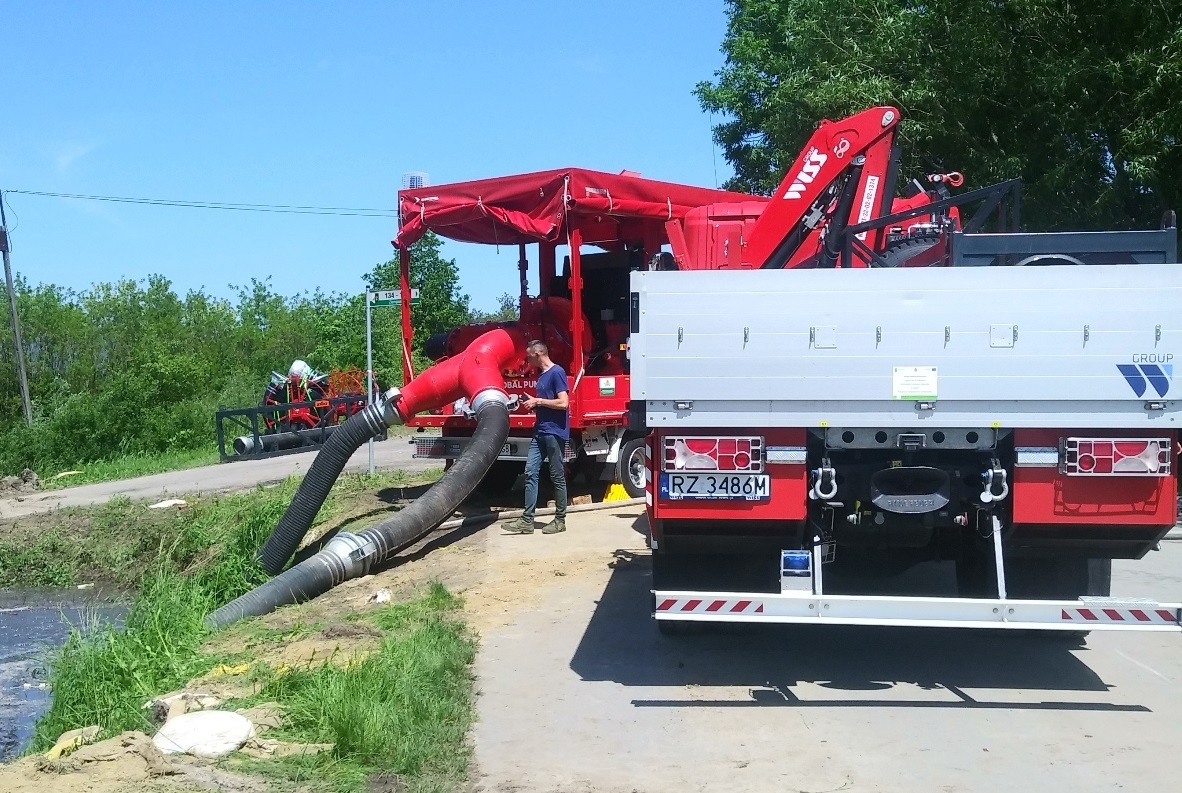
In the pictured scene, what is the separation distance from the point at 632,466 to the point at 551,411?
222 cm

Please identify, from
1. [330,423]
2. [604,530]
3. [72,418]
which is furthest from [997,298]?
[72,418]

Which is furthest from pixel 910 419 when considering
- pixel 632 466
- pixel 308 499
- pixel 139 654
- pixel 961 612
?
pixel 632 466

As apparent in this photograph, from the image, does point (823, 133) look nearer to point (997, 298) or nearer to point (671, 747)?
point (997, 298)

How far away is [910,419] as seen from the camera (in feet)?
19.4

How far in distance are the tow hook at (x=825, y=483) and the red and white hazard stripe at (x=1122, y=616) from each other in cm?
127

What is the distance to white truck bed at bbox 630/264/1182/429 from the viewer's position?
574cm

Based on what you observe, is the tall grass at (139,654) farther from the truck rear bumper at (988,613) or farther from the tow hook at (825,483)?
the tow hook at (825,483)

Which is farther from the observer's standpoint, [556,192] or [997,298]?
[556,192]

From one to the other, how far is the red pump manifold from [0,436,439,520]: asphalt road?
17.9 feet

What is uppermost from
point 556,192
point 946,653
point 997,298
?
point 556,192

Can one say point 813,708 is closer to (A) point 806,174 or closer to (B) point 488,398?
(A) point 806,174

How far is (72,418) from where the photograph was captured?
2819 cm

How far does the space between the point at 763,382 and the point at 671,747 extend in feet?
6.15

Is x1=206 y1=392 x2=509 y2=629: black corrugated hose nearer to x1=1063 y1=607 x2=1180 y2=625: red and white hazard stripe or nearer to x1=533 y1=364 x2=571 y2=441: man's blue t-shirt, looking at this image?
x1=533 y1=364 x2=571 y2=441: man's blue t-shirt
